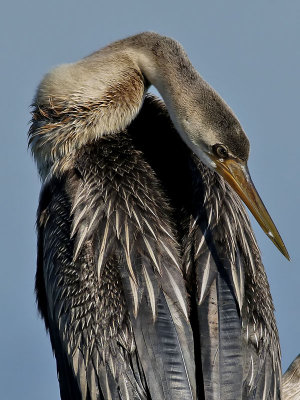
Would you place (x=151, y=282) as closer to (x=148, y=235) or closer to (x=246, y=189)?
(x=148, y=235)

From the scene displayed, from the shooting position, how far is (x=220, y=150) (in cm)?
675

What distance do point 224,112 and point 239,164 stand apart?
43 cm

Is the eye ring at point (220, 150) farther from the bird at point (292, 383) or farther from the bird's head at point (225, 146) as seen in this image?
the bird at point (292, 383)

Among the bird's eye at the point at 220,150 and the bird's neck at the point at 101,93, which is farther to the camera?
the bird's neck at the point at 101,93

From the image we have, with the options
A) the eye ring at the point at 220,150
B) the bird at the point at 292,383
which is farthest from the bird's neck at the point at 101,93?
the bird at the point at 292,383

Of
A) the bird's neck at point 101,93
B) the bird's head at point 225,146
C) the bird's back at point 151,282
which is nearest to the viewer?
the bird's back at point 151,282

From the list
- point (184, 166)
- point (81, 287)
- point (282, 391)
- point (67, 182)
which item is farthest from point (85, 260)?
point (282, 391)

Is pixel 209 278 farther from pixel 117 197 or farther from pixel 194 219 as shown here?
pixel 117 197

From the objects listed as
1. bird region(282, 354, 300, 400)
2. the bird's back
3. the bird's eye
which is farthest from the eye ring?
bird region(282, 354, 300, 400)

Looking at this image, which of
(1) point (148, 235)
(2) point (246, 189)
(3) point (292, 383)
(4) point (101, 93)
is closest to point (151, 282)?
(1) point (148, 235)

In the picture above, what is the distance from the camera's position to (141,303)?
621cm

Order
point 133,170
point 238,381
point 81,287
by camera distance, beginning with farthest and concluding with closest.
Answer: point 133,170
point 81,287
point 238,381

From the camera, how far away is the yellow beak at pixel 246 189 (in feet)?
22.0

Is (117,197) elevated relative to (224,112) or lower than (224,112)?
lower
